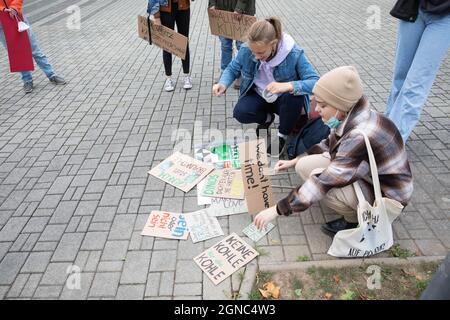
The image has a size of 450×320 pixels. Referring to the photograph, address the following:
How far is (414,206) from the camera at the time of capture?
2912 millimetres

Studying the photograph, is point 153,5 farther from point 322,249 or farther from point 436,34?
point 322,249

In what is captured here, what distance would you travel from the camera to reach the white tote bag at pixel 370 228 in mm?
2112

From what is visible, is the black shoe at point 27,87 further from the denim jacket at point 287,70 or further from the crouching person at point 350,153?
the crouching person at point 350,153

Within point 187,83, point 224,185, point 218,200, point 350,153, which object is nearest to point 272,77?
point 224,185

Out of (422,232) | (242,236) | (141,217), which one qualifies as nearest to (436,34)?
(422,232)

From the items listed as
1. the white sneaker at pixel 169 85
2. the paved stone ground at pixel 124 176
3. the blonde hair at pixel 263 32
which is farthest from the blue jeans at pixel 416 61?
the white sneaker at pixel 169 85

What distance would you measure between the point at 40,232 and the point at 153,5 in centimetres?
→ 311

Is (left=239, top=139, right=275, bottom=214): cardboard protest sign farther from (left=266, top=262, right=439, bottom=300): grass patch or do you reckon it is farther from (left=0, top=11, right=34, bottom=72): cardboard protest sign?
(left=0, top=11, right=34, bottom=72): cardboard protest sign

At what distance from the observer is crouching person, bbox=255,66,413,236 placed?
6.86 ft

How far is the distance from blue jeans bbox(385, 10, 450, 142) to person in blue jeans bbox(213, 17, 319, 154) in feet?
2.87

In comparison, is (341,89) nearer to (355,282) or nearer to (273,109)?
(355,282)

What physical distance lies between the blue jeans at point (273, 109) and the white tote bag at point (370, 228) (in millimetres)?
1196

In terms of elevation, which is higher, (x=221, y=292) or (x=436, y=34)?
(x=436, y=34)

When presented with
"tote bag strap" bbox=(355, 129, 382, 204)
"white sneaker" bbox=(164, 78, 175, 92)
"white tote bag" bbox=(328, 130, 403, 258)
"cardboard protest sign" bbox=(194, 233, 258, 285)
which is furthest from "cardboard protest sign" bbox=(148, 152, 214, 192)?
"white sneaker" bbox=(164, 78, 175, 92)
